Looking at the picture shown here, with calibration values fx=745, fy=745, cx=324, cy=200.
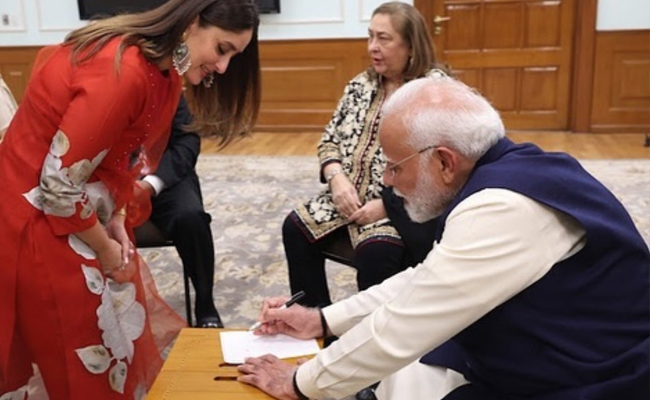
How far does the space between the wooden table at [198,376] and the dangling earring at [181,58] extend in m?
0.63

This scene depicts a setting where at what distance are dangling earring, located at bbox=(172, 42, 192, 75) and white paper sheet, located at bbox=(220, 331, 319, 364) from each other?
635mm

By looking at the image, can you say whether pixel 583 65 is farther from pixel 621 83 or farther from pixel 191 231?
pixel 191 231

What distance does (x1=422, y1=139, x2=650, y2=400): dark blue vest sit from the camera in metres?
1.32

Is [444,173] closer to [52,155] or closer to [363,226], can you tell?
[52,155]

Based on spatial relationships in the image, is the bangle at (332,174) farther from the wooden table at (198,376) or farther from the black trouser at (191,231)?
the wooden table at (198,376)

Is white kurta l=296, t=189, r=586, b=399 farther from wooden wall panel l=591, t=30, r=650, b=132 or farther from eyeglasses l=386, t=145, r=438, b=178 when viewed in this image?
wooden wall panel l=591, t=30, r=650, b=132

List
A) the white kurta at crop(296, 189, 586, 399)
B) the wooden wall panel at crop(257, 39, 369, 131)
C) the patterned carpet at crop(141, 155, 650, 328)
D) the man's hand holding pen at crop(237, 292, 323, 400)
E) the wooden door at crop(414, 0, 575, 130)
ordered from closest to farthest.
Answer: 1. the white kurta at crop(296, 189, 586, 399)
2. the man's hand holding pen at crop(237, 292, 323, 400)
3. the patterned carpet at crop(141, 155, 650, 328)
4. the wooden door at crop(414, 0, 575, 130)
5. the wooden wall panel at crop(257, 39, 369, 131)

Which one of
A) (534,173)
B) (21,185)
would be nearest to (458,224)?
(534,173)

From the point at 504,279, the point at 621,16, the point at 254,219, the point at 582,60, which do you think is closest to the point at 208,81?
the point at 504,279

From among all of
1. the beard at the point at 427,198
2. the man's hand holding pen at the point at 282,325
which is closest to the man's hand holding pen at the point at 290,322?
the man's hand holding pen at the point at 282,325

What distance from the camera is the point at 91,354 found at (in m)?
1.83

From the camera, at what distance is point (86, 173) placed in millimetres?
1643

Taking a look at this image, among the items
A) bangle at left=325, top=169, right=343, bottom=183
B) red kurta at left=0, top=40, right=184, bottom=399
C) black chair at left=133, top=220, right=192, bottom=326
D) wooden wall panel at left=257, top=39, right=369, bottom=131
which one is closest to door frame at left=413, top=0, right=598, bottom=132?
wooden wall panel at left=257, top=39, right=369, bottom=131

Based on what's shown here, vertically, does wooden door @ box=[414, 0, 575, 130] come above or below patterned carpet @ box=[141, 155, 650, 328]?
above
